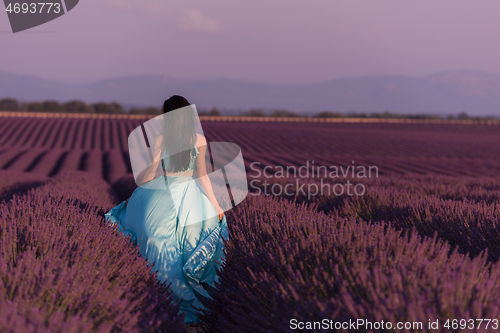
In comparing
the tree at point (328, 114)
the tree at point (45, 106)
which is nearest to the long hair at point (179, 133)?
the tree at point (328, 114)

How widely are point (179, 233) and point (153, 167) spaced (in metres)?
0.63

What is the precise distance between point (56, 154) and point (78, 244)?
15779 millimetres

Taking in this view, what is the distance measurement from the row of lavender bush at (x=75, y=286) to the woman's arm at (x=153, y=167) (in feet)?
2.30

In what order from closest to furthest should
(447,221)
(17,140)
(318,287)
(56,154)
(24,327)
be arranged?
(24,327) → (318,287) → (447,221) → (56,154) → (17,140)

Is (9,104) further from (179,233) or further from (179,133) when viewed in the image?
(179,233)

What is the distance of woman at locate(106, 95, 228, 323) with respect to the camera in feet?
10.4

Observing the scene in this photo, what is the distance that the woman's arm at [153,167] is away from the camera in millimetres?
3248

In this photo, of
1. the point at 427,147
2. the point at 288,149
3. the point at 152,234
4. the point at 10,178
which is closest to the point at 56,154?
the point at 10,178

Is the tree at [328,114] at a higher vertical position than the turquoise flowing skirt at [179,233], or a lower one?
higher

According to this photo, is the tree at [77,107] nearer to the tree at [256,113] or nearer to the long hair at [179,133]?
the tree at [256,113]

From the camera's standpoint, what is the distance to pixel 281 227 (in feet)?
9.91

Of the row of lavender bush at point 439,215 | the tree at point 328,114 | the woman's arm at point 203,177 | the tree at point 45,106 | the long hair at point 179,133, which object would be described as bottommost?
the row of lavender bush at point 439,215

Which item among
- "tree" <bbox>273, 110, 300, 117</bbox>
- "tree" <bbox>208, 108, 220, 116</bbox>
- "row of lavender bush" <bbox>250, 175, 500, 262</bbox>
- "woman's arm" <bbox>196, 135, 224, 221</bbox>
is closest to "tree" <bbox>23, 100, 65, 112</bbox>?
"tree" <bbox>208, 108, 220, 116</bbox>

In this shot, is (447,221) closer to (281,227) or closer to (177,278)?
(281,227)
